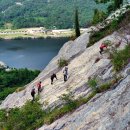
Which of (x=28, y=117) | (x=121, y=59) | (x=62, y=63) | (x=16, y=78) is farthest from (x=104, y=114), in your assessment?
(x=16, y=78)

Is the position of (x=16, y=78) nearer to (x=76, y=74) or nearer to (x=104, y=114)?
(x=76, y=74)

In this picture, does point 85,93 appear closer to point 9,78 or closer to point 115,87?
point 115,87

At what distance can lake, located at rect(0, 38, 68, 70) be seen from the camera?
147 metres

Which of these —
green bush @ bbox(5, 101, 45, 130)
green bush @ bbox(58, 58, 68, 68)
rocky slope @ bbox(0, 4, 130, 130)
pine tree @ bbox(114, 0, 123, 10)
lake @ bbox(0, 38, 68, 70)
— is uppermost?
pine tree @ bbox(114, 0, 123, 10)

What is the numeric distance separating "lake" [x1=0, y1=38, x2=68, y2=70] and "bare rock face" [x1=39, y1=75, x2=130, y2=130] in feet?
370

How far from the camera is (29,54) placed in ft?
543

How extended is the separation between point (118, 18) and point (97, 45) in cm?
371

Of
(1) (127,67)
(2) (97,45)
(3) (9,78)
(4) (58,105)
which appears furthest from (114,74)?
(3) (9,78)

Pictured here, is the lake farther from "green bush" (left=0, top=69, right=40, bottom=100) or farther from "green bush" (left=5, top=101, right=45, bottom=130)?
"green bush" (left=5, top=101, right=45, bottom=130)

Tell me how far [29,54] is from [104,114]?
14375cm

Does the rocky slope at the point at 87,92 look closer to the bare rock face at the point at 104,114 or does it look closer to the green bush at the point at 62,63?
the bare rock face at the point at 104,114

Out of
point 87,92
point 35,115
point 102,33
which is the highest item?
point 102,33

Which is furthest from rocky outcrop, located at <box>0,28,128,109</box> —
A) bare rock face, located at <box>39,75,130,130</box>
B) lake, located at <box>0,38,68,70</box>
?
lake, located at <box>0,38,68,70</box>

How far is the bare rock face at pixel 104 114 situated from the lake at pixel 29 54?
112672mm
